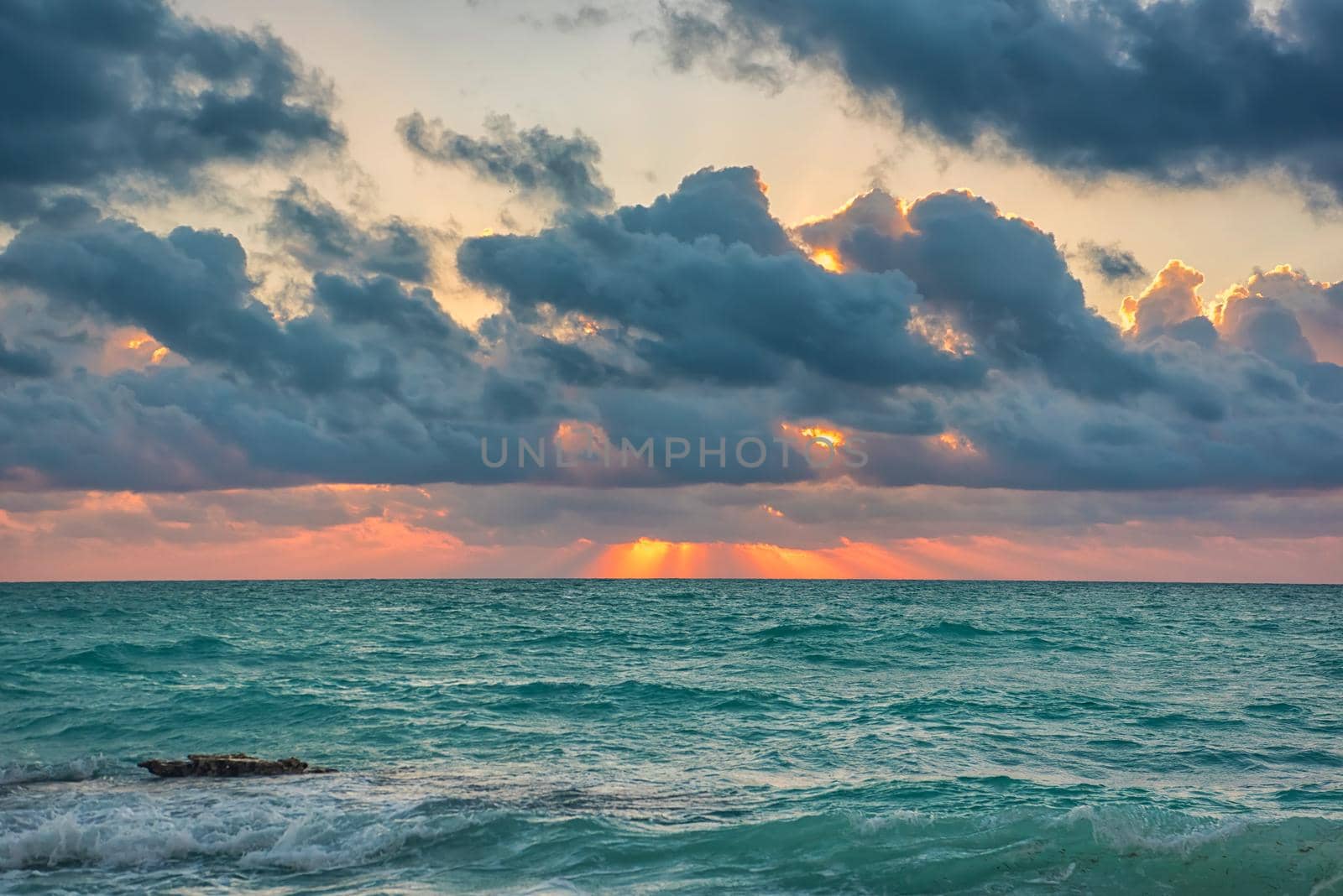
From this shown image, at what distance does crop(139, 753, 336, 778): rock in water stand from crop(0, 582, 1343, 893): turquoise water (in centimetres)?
71

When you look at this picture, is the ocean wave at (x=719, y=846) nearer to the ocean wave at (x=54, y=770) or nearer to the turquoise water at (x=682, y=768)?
the turquoise water at (x=682, y=768)

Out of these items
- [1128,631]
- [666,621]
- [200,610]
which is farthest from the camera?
[200,610]

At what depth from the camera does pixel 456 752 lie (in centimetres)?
2650

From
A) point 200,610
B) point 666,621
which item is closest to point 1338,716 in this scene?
point 666,621

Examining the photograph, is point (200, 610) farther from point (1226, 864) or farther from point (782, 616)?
point (1226, 864)

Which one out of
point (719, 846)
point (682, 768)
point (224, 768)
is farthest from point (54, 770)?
point (719, 846)

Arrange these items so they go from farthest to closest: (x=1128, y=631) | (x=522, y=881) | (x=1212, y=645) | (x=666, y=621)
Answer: (x=666, y=621)
(x=1128, y=631)
(x=1212, y=645)
(x=522, y=881)

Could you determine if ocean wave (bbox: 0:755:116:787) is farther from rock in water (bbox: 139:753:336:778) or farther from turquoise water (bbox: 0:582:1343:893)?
rock in water (bbox: 139:753:336:778)

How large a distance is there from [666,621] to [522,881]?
2334 inches

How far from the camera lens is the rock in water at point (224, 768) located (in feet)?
75.8

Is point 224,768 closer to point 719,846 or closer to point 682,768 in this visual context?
point 682,768

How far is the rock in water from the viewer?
23.1 meters

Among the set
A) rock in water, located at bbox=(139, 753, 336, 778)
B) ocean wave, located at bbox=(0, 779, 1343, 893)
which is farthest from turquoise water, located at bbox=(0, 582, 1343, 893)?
rock in water, located at bbox=(139, 753, 336, 778)

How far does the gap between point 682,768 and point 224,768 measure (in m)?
10.4
